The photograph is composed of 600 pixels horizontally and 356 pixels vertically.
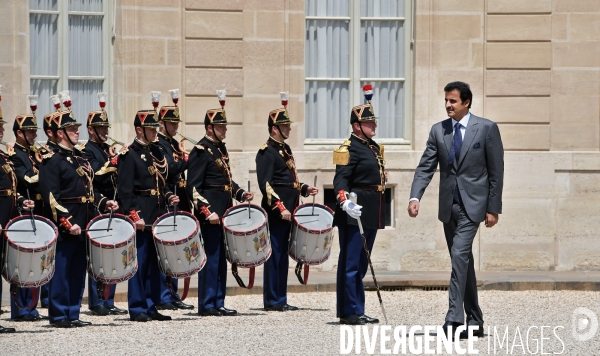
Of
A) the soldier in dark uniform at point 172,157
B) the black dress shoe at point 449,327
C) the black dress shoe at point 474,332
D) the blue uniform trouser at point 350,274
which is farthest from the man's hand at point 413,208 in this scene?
the soldier in dark uniform at point 172,157

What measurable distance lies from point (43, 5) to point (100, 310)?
15.1 ft

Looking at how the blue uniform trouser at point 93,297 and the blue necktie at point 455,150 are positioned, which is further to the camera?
the blue uniform trouser at point 93,297

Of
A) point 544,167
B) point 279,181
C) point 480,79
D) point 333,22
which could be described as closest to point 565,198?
point 544,167

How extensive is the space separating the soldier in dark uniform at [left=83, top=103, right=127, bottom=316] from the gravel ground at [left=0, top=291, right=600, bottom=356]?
0.17 metres

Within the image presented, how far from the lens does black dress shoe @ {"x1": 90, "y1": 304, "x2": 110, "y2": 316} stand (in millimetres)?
12453

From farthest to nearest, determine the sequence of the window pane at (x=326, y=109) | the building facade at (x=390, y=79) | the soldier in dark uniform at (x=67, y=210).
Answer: the window pane at (x=326, y=109)
the building facade at (x=390, y=79)
the soldier in dark uniform at (x=67, y=210)

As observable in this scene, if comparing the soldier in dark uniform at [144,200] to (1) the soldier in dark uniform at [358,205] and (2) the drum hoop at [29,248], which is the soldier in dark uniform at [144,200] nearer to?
(2) the drum hoop at [29,248]

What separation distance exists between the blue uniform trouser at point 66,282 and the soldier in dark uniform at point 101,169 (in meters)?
0.28

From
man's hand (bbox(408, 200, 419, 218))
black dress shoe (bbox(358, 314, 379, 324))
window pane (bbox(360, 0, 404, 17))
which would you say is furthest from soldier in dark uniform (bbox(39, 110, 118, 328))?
window pane (bbox(360, 0, 404, 17))

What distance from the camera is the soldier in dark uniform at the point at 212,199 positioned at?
12406mm

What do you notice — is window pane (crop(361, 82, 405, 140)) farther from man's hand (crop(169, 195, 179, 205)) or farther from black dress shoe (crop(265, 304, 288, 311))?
man's hand (crop(169, 195, 179, 205))

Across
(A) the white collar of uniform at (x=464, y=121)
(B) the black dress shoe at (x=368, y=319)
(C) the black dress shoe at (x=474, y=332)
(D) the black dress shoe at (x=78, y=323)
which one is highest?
(A) the white collar of uniform at (x=464, y=121)

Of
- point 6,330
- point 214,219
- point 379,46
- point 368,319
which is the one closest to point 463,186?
point 368,319

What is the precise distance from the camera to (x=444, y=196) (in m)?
10.4
